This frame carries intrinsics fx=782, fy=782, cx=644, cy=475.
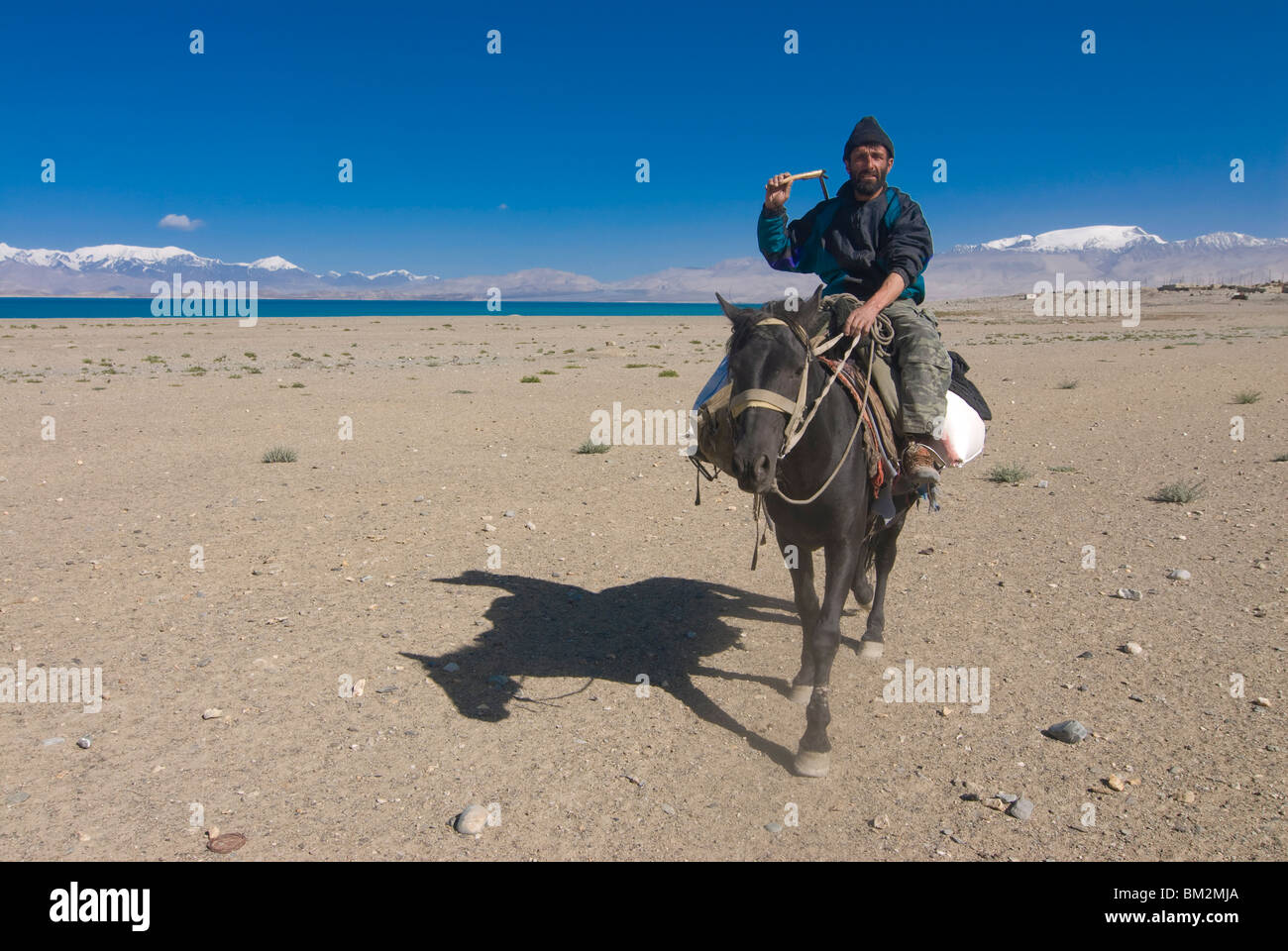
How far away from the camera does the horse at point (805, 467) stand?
4117mm

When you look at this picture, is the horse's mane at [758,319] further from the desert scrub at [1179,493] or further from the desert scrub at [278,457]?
the desert scrub at [278,457]

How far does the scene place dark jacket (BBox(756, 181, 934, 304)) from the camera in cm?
550

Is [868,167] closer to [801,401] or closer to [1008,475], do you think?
[801,401]

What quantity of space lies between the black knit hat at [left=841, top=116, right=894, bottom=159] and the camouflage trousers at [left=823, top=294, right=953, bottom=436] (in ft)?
3.79

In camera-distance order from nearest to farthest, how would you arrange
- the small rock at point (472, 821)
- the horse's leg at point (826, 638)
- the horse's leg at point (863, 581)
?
the small rock at point (472, 821)
the horse's leg at point (826, 638)
the horse's leg at point (863, 581)

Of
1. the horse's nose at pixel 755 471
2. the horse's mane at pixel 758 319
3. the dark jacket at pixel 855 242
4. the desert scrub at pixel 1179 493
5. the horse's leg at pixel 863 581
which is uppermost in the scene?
the dark jacket at pixel 855 242

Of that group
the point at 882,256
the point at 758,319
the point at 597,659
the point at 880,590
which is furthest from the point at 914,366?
the point at 597,659

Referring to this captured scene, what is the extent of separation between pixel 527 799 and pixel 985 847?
2.43 m

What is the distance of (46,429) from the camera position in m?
15.8

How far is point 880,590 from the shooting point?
656cm

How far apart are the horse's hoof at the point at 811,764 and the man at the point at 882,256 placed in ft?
6.39

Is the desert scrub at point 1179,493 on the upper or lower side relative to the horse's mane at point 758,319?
lower

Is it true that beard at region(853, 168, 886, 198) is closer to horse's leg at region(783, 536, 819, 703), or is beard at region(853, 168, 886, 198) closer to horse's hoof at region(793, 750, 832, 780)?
horse's leg at region(783, 536, 819, 703)

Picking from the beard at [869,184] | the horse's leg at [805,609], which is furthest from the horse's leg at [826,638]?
the beard at [869,184]
